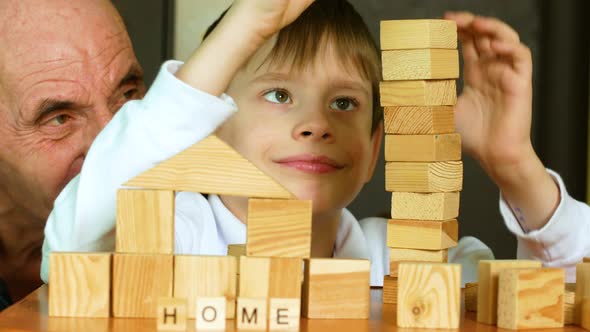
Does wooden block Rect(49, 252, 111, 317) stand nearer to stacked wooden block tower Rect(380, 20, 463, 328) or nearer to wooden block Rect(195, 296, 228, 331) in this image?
wooden block Rect(195, 296, 228, 331)

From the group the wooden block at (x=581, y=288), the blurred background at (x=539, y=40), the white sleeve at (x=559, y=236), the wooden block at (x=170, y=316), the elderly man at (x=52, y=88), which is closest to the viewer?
the wooden block at (x=170, y=316)

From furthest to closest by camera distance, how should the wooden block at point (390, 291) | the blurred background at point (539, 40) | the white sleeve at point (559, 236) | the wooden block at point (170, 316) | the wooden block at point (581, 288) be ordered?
the blurred background at point (539, 40), the white sleeve at point (559, 236), the wooden block at point (390, 291), the wooden block at point (581, 288), the wooden block at point (170, 316)

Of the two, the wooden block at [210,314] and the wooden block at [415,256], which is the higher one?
the wooden block at [415,256]

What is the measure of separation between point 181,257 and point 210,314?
72 mm

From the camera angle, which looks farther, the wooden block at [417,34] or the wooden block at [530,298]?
the wooden block at [417,34]

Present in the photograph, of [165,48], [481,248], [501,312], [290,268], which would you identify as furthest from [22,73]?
[501,312]

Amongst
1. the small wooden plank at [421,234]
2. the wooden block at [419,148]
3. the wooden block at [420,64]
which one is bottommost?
the small wooden plank at [421,234]

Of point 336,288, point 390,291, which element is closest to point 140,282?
point 336,288

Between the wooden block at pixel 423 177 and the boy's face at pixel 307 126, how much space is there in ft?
1.58

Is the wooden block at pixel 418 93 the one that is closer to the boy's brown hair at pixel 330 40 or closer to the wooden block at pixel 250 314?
the wooden block at pixel 250 314

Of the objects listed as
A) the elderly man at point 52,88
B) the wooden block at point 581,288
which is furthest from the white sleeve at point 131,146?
the elderly man at point 52,88

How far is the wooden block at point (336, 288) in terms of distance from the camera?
86cm

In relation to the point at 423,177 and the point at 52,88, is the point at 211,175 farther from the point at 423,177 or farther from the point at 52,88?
the point at 52,88

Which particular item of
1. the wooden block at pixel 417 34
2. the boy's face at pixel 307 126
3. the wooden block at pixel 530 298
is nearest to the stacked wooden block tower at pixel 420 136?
the wooden block at pixel 417 34
